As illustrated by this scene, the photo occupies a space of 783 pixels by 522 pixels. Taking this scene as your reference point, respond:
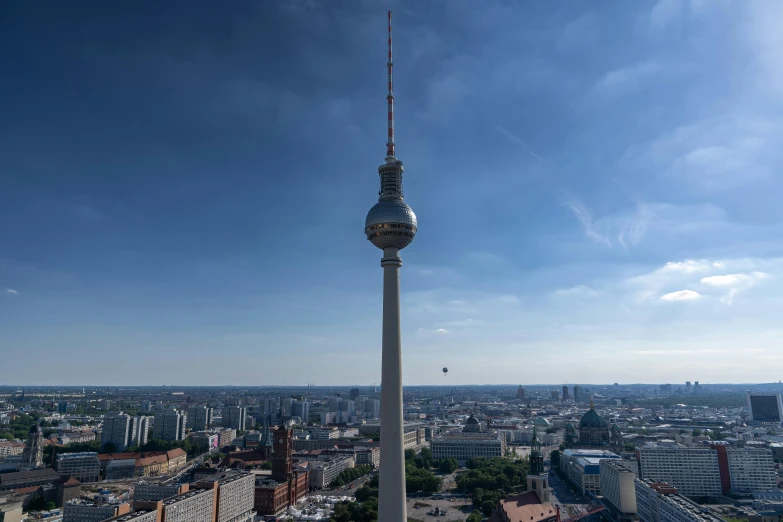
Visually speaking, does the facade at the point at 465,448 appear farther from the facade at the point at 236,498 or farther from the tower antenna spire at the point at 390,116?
the tower antenna spire at the point at 390,116

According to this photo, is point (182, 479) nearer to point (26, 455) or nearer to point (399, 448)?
A: point (26, 455)

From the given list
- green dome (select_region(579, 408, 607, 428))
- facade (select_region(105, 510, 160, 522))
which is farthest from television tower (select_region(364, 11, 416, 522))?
green dome (select_region(579, 408, 607, 428))

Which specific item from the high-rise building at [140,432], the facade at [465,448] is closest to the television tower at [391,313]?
the facade at [465,448]

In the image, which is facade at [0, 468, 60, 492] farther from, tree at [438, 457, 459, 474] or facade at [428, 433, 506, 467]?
facade at [428, 433, 506, 467]

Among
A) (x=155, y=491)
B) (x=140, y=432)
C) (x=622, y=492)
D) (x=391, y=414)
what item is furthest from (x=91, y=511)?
(x=140, y=432)

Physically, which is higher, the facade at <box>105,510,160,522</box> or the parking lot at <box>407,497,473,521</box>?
the facade at <box>105,510,160,522</box>

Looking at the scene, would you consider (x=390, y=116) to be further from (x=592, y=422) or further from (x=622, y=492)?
(x=592, y=422)

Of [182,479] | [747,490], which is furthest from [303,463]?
[747,490]
